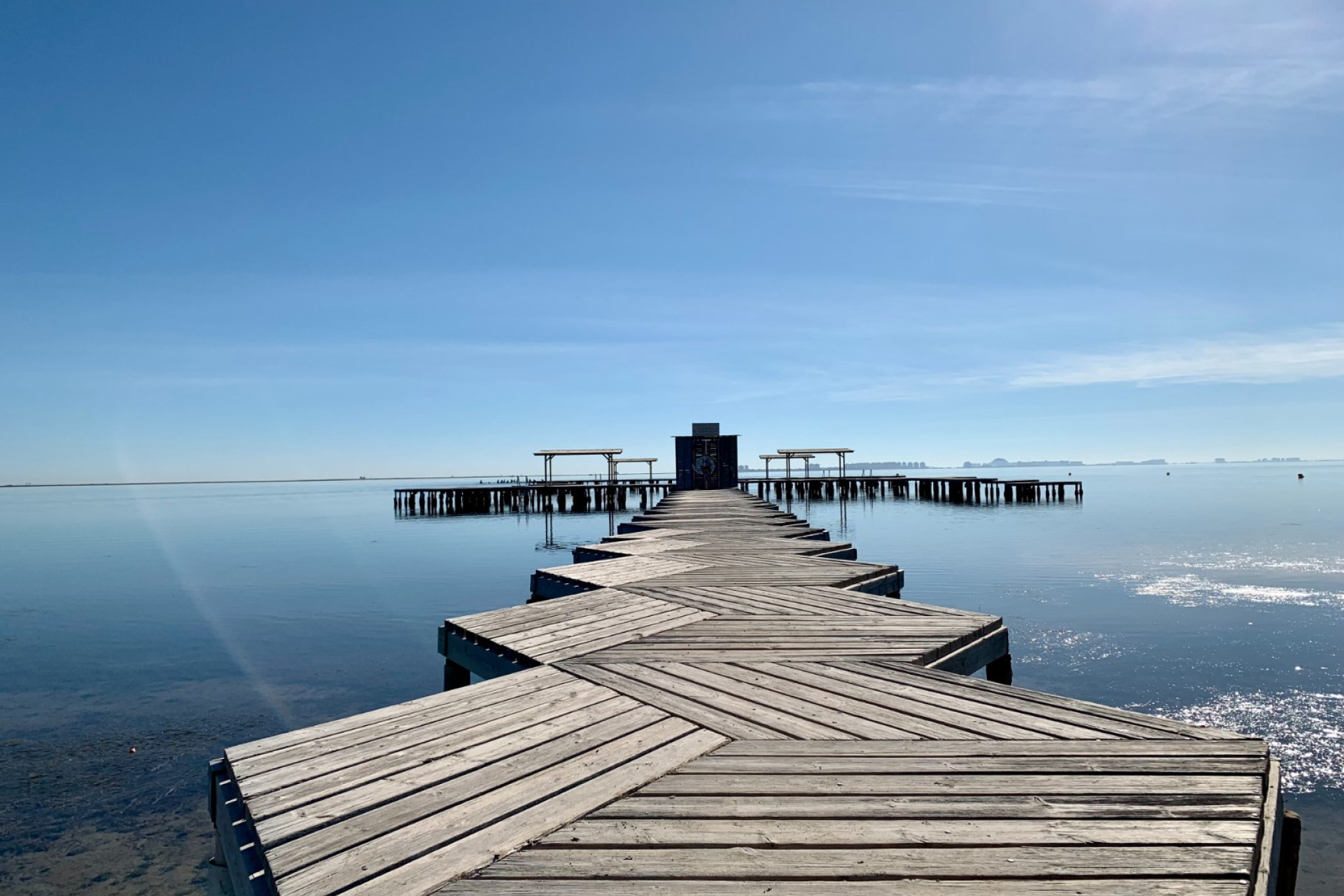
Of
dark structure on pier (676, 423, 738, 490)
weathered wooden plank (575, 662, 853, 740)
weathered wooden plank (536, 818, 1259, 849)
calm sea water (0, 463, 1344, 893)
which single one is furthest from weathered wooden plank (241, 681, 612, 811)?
dark structure on pier (676, 423, 738, 490)

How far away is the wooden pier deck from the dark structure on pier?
96.1 ft

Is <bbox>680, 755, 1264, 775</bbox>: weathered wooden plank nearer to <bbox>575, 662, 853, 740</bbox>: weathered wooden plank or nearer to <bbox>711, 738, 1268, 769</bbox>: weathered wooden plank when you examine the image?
<bbox>711, 738, 1268, 769</bbox>: weathered wooden plank

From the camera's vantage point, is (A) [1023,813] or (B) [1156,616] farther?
(B) [1156,616]

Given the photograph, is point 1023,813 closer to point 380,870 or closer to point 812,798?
point 812,798

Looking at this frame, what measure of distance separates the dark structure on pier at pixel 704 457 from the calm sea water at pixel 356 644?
604 cm

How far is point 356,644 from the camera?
42.2 feet

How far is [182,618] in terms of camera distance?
618 inches

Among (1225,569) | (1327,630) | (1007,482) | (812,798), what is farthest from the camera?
(1007,482)

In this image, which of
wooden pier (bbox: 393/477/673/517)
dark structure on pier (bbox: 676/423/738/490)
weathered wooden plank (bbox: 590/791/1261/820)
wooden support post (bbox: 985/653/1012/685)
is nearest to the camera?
weathered wooden plank (bbox: 590/791/1261/820)

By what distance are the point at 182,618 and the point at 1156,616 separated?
64.7 ft

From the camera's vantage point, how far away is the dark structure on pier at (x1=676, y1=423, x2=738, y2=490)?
34094mm

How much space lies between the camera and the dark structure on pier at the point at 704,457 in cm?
3409

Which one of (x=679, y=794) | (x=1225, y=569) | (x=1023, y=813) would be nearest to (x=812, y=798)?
(x=679, y=794)

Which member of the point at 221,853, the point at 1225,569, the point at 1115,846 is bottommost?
the point at 1225,569
